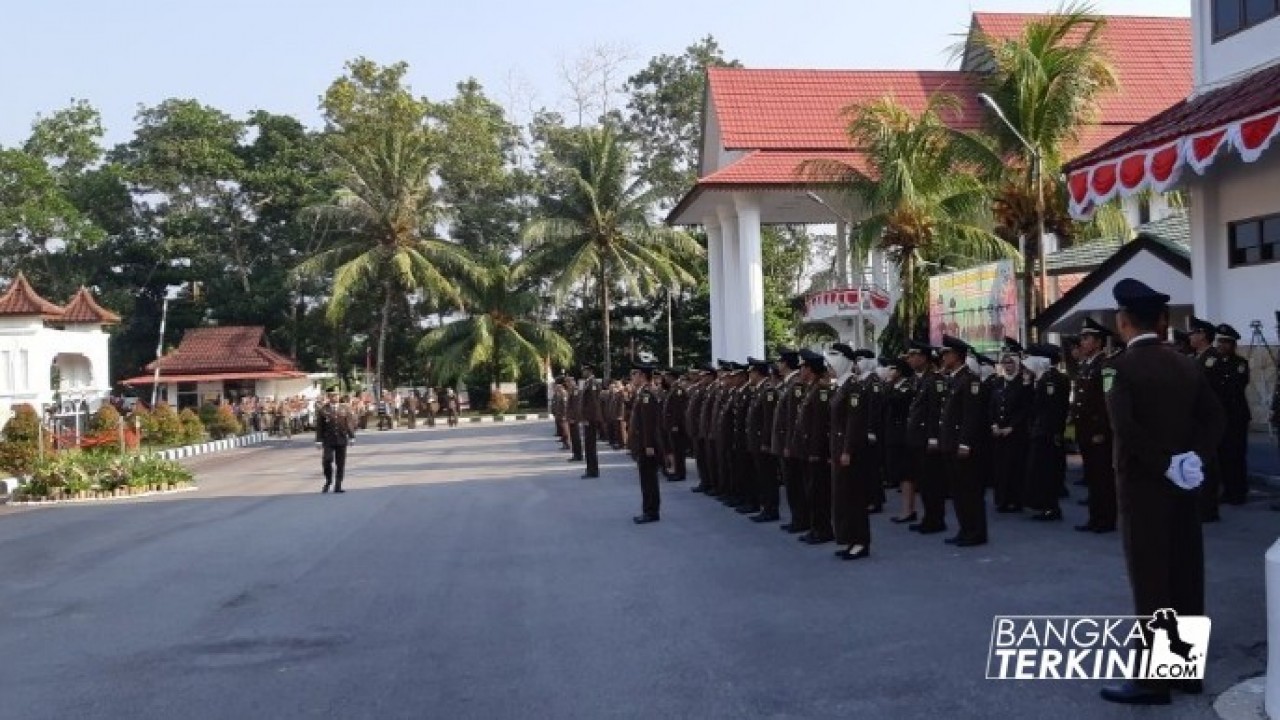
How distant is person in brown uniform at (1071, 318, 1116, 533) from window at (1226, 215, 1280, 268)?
531 cm

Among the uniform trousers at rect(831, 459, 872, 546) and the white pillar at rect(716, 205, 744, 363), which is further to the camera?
the white pillar at rect(716, 205, 744, 363)

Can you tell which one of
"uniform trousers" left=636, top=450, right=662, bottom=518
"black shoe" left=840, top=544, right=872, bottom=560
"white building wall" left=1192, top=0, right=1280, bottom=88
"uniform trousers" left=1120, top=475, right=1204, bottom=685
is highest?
"white building wall" left=1192, top=0, right=1280, bottom=88

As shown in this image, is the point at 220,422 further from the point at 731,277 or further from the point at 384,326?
the point at 731,277

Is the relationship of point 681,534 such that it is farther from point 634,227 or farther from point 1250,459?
point 634,227

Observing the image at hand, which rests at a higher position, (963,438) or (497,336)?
(497,336)

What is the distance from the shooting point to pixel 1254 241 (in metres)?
15.6

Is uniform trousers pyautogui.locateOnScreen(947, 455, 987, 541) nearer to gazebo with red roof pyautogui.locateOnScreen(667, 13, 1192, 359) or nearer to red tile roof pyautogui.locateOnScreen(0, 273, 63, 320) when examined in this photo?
gazebo with red roof pyautogui.locateOnScreen(667, 13, 1192, 359)

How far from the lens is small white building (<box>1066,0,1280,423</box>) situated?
13.6 meters

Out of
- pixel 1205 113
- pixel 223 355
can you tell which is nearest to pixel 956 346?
pixel 1205 113

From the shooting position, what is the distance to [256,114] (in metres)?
53.2

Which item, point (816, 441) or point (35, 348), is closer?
point (816, 441)

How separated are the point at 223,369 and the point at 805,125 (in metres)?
26.7

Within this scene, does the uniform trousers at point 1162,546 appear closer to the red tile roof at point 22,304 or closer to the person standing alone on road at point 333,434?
the person standing alone on road at point 333,434

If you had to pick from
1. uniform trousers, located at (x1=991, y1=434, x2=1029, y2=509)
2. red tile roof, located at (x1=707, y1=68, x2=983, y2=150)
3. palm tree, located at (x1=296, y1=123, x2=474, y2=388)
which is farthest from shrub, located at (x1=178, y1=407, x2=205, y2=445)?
uniform trousers, located at (x1=991, y1=434, x2=1029, y2=509)
